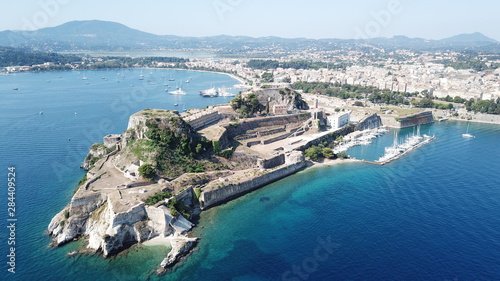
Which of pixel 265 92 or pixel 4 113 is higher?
pixel 265 92

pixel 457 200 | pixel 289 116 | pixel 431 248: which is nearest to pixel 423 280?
pixel 431 248

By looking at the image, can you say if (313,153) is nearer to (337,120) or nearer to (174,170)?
(337,120)

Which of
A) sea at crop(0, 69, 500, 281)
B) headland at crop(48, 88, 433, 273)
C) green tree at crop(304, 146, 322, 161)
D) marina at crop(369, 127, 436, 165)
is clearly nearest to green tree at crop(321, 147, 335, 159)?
headland at crop(48, 88, 433, 273)

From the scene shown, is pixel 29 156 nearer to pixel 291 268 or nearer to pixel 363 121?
pixel 291 268

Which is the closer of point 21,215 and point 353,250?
point 353,250

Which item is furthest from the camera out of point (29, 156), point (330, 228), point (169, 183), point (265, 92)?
point (265, 92)
